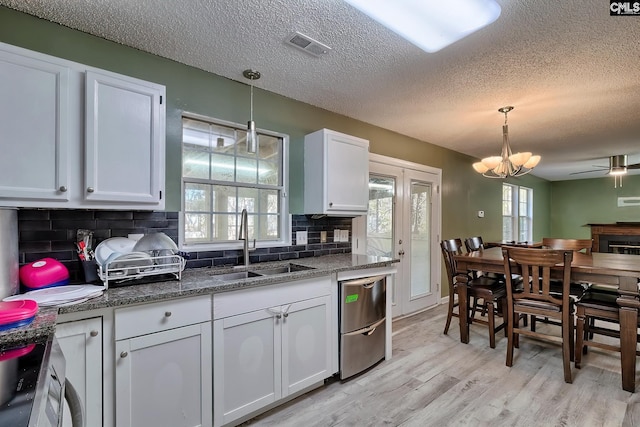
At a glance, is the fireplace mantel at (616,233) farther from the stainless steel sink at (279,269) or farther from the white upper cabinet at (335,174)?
the stainless steel sink at (279,269)

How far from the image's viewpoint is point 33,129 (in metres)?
1.50

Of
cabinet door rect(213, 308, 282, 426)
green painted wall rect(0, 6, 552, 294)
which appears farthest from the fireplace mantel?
cabinet door rect(213, 308, 282, 426)

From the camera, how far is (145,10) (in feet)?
5.65

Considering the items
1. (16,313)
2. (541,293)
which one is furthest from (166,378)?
(541,293)

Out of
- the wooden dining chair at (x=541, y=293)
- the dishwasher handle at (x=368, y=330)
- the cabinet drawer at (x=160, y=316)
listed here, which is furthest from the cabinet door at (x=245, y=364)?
the wooden dining chair at (x=541, y=293)

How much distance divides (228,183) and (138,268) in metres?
1.06

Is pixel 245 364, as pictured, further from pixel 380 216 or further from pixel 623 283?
pixel 623 283

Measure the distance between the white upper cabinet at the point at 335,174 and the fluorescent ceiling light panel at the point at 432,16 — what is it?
110 cm

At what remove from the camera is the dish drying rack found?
1.63 metres

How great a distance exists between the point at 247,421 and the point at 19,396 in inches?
61.8

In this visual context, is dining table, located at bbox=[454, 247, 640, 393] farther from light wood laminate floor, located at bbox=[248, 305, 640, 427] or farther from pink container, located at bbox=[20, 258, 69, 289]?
pink container, located at bbox=[20, 258, 69, 289]

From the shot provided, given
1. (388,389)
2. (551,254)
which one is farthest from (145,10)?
(551,254)

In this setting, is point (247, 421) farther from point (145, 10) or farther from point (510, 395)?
point (145, 10)

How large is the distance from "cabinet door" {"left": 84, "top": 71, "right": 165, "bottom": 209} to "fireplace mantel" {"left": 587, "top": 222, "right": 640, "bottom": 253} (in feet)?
26.6
